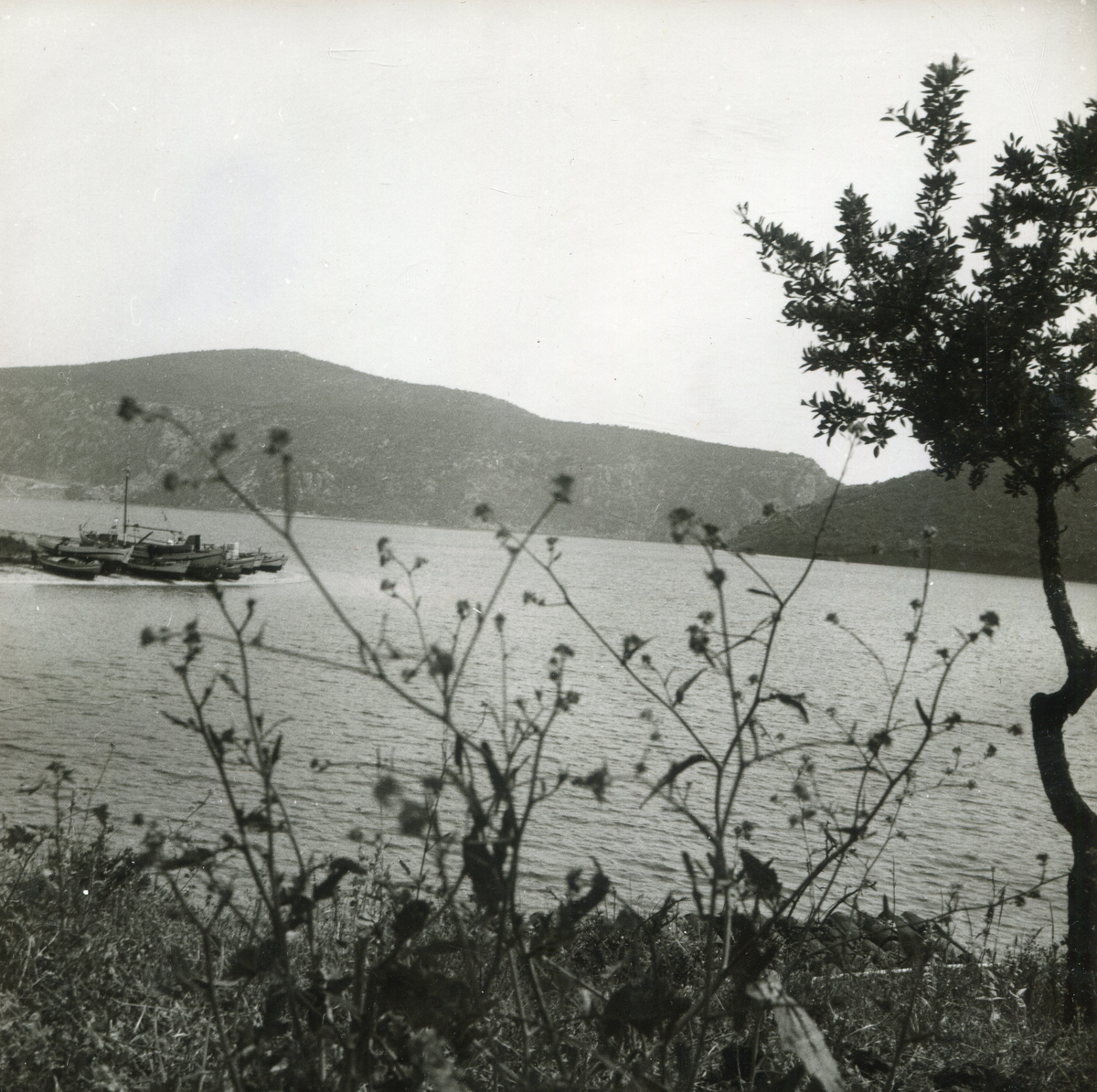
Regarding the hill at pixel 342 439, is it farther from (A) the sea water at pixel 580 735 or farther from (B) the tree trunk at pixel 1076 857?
(B) the tree trunk at pixel 1076 857

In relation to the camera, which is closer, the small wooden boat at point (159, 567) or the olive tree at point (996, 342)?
the olive tree at point (996, 342)

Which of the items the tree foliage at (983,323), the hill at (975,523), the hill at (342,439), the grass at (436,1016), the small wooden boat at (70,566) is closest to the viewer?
the grass at (436,1016)

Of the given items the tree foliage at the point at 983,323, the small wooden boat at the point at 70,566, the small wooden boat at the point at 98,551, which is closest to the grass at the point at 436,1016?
the tree foliage at the point at 983,323

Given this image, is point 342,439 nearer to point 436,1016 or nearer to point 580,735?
point 580,735

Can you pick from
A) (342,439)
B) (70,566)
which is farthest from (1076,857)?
(342,439)

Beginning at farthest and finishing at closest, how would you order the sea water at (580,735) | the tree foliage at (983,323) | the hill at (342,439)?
the hill at (342,439), the sea water at (580,735), the tree foliage at (983,323)

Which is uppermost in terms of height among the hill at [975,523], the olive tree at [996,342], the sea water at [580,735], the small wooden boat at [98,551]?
Result: the hill at [975,523]
